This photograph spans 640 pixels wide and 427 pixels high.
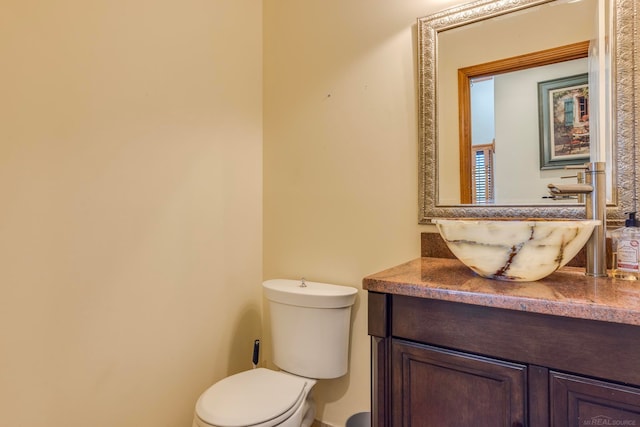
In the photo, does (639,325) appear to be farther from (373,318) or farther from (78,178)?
(78,178)

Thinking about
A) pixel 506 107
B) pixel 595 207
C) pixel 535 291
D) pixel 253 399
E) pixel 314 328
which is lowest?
pixel 253 399

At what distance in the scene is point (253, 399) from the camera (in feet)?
4.00

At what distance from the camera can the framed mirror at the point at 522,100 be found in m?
1.04

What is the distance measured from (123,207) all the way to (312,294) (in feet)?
2.61

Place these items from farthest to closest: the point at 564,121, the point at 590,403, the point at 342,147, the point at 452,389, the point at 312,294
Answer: the point at 342,147, the point at 312,294, the point at 564,121, the point at 452,389, the point at 590,403

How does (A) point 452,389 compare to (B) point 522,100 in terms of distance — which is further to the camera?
(B) point 522,100

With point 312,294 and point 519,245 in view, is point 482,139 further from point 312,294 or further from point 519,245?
point 312,294

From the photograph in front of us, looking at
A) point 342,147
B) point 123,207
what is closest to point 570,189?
point 342,147

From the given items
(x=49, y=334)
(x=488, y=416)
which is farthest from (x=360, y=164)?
(x=49, y=334)

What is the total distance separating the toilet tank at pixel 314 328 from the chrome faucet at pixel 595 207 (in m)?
0.82

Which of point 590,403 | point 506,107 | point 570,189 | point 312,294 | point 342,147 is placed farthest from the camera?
point 342,147

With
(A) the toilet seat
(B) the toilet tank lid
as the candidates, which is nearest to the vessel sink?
(B) the toilet tank lid

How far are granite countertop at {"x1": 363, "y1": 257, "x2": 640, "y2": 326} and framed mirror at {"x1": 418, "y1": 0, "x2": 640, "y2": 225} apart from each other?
1.01ft

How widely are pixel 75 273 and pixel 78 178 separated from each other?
316 millimetres
